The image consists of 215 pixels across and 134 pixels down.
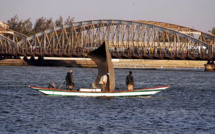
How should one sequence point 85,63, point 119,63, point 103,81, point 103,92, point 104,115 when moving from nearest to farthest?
point 104,115
point 103,92
point 103,81
point 85,63
point 119,63

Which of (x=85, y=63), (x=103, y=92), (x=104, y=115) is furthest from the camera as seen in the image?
(x=85, y=63)

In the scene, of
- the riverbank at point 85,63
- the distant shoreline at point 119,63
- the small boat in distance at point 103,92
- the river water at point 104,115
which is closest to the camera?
the river water at point 104,115

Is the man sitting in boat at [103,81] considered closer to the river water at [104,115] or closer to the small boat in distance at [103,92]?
the small boat in distance at [103,92]

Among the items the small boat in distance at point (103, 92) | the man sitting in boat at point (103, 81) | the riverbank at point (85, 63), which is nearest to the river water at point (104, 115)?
the small boat in distance at point (103, 92)

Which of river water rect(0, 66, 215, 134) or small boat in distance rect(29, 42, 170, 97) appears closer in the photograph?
river water rect(0, 66, 215, 134)

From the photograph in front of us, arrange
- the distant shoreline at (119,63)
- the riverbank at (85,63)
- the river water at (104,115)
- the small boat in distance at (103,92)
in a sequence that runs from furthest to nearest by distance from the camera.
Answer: the distant shoreline at (119,63), the riverbank at (85,63), the small boat in distance at (103,92), the river water at (104,115)

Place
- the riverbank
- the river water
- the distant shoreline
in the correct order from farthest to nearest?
the distant shoreline, the riverbank, the river water

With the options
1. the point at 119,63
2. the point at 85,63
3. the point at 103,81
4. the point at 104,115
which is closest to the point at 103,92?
the point at 103,81

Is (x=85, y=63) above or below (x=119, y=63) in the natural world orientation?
above

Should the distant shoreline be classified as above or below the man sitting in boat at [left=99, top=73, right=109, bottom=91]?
below

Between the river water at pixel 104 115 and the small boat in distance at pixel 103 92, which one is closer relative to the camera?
the river water at pixel 104 115

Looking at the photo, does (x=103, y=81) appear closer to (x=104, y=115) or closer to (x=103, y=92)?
(x=103, y=92)

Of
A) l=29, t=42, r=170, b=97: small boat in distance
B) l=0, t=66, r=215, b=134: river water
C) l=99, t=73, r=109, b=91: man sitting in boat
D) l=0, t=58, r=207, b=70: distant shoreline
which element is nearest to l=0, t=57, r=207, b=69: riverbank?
l=0, t=58, r=207, b=70: distant shoreline

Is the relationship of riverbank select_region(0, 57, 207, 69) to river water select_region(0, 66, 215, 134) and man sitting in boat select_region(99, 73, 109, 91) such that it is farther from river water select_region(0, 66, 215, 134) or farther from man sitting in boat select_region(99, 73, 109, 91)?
river water select_region(0, 66, 215, 134)
